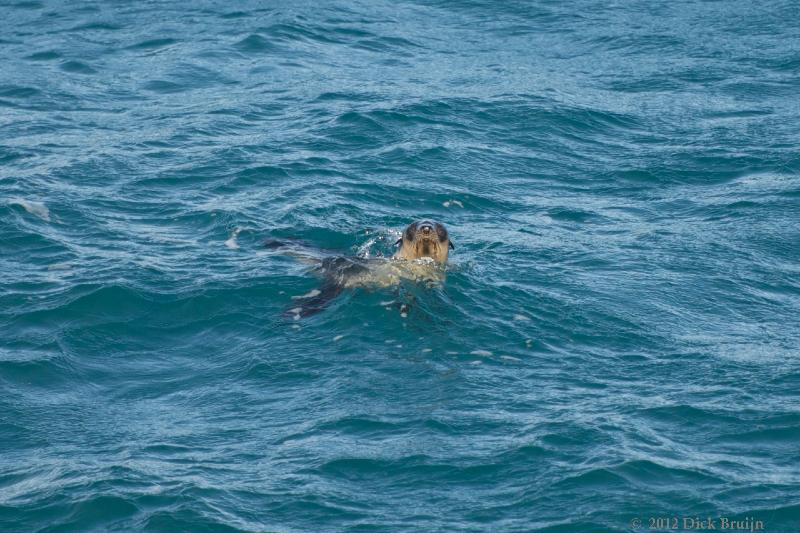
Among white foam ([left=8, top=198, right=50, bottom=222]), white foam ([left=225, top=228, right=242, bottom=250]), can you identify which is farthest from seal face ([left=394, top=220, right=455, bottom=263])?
white foam ([left=8, top=198, right=50, bottom=222])

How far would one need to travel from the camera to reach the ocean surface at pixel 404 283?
9391 mm

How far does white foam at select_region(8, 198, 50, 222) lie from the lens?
15.5 meters

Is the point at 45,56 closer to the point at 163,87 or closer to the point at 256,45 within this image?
Result: the point at 163,87

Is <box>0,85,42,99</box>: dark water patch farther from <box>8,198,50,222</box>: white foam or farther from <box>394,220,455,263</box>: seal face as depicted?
<box>394,220,455,263</box>: seal face

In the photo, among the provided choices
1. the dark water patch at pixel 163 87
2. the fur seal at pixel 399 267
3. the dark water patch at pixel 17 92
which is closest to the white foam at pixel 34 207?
the fur seal at pixel 399 267

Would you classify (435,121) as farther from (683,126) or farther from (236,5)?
(236,5)

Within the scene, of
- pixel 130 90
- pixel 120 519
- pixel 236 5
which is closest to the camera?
pixel 120 519

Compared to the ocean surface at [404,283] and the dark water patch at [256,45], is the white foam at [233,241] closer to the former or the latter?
the ocean surface at [404,283]

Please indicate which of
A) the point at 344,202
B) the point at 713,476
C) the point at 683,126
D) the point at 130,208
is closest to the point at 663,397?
the point at 713,476

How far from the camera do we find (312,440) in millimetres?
10055

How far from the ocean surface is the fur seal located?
0.22m

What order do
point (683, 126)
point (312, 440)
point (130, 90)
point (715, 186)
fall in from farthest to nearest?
point (130, 90) → point (683, 126) → point (715, 186) → point (312, 440)

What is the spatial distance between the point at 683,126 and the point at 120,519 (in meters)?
13.0

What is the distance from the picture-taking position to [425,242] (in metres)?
13.2
